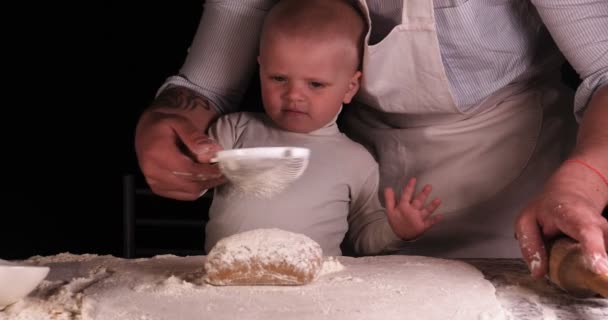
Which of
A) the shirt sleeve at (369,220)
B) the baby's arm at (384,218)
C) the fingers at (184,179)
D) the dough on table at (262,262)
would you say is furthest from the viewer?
the shirt sleeve at (369,220)

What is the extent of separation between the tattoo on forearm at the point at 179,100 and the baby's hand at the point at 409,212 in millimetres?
396

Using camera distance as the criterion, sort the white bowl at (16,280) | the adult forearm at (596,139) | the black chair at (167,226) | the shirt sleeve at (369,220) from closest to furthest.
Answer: the white bowl at (16,280), the adult forearm at (596,139), the shirt sleeve at (369,220), the black chair at (167,226)

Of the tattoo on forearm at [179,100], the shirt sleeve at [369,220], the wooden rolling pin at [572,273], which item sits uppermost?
the wooden rolling pin at [572,273]

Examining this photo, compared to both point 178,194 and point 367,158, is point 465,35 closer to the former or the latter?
point 367,158

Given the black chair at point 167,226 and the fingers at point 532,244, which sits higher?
the fingers at point 532,244

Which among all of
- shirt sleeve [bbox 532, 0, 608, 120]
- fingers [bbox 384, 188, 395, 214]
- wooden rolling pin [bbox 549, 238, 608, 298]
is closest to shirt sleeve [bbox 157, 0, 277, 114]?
fingers [bbox 384, 188, 395, 214]

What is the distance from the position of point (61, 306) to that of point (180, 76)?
26.9 inches

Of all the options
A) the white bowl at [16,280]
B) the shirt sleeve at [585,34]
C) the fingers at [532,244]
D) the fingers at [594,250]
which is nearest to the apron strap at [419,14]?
the shirt sleeve at [585,34]

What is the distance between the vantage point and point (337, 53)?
1471mm

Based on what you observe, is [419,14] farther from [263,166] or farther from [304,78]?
[263,166]

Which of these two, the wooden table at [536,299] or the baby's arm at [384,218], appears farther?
Result: the baby's arm at [384,218]

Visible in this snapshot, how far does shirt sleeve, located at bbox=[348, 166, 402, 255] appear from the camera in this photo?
1.55 metres

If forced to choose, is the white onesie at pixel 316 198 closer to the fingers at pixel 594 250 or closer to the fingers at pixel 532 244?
the fingers at pixel 532 244

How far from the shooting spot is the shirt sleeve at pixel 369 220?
155cm
